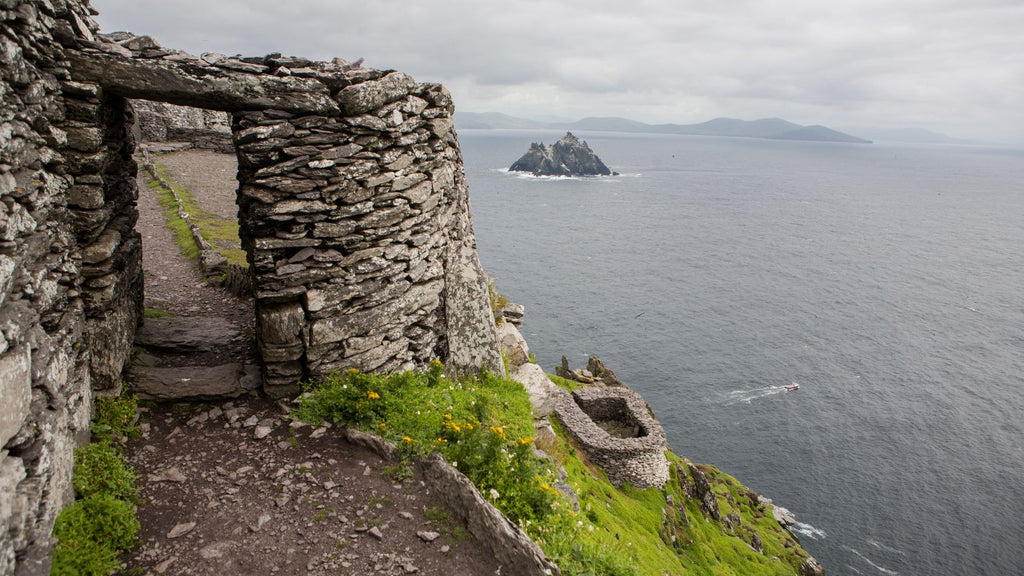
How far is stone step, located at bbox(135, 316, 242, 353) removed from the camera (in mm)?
13555

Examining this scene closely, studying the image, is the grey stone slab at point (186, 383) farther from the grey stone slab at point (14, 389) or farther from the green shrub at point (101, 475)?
the grey stone slab at point (14, 389)

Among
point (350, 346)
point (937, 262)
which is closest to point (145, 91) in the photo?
point (350, 346)

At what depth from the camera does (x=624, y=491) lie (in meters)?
32.5

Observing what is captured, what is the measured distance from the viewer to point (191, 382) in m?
12.3

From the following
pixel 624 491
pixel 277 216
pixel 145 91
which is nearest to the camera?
pixel 145 91

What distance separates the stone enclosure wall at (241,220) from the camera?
7.86 metres

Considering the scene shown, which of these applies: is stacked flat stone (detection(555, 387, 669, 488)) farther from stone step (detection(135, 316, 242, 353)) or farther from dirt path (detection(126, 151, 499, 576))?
dirt path (detection(126, 151, 499, 576))

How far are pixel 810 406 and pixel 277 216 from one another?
67053 mm

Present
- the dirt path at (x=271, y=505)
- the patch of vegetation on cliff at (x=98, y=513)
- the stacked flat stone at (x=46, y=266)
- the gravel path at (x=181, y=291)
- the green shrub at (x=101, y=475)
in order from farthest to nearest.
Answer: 1. the gravel path at (x=181, y=291)
2. the green shrub at (x=101, y=475)
3. the dirt path at (x=271, y=505)
4. the patch of vegetation on cliff at (x=98, y=513)
5. the stacked flat stone at (x=46, y=266)

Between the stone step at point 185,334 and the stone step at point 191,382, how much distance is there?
1004 mm

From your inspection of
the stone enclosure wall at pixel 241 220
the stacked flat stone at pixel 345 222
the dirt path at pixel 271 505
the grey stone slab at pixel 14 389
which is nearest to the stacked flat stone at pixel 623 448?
the stone enclosure wall at pixel 241 220

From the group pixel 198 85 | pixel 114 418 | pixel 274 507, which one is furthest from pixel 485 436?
pixel 198 85

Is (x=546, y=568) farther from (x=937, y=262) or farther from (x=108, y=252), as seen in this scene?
(x=937, y=262)

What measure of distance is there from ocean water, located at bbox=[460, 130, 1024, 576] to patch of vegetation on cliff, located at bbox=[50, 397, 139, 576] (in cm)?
5173
